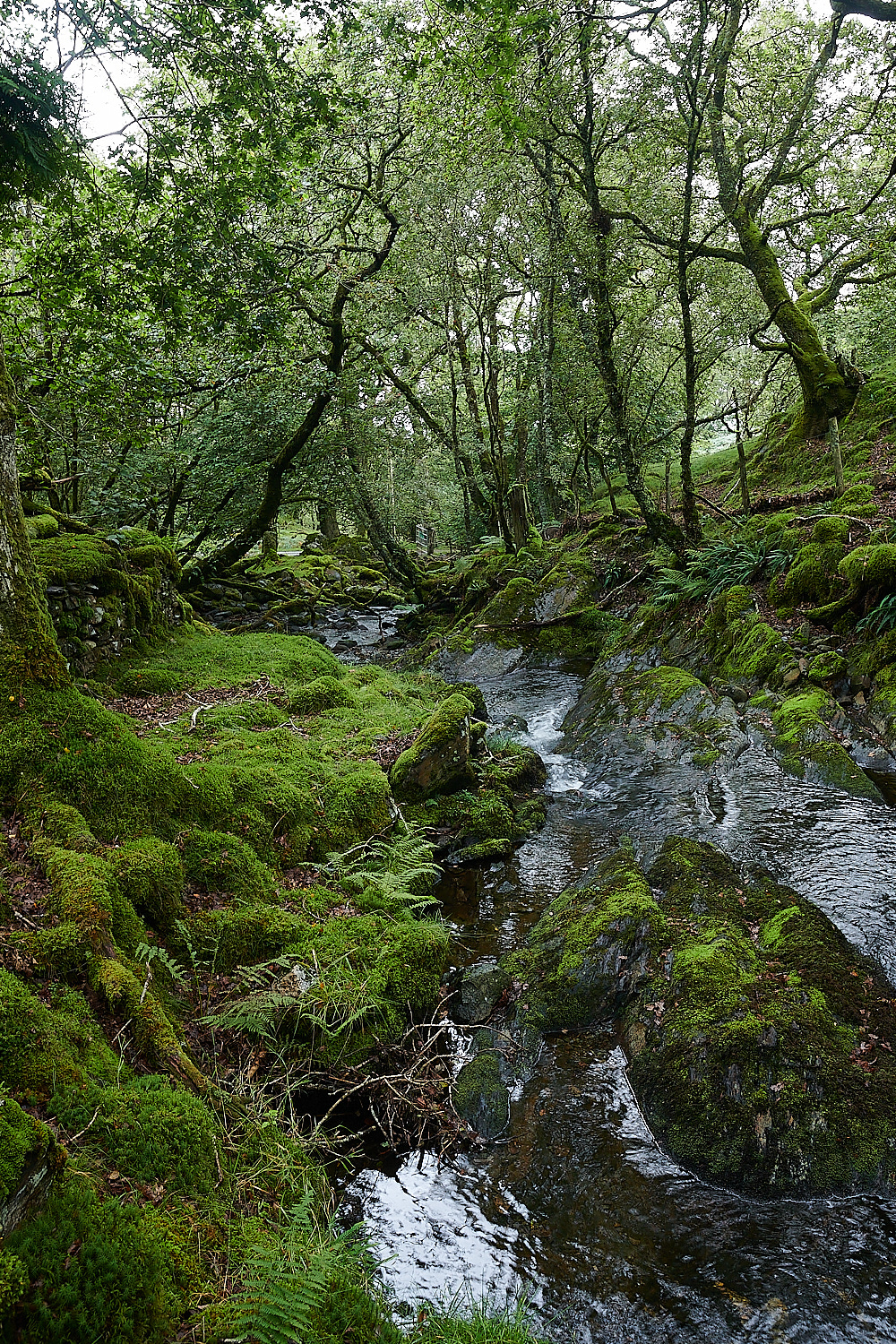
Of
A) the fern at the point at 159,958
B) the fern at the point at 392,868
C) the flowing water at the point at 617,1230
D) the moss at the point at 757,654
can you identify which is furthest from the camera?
the moss at the point at 757,654

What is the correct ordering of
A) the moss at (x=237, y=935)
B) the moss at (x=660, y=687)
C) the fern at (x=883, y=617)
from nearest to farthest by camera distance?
the moss at (x=237, y=935)
the fern at (x=883, y=617)
the moss at (x=660, y=687)

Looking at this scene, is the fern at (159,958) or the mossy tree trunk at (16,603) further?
the mossy tree trunk at (16,603)

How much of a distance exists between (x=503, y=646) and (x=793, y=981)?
11778mm

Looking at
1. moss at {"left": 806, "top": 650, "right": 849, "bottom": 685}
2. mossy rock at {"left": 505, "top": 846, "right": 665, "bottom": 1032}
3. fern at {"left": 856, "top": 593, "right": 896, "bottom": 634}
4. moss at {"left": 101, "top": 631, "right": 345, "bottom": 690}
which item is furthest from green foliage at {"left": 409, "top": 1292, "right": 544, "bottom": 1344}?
fern at {"left": 856, "top": 593, "right": 896, "bottom": 634}

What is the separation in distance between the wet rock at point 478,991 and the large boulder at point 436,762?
105 inches

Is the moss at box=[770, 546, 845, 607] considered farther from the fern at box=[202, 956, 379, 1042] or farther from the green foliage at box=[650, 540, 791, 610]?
the fern at box=[202, 956, 379, 1042]

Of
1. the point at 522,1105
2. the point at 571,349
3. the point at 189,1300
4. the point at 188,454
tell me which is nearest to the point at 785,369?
the point at 571,349

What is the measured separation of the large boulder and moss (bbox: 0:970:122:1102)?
4936 mm

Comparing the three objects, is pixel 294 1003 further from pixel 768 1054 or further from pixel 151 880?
pixel 768 1054

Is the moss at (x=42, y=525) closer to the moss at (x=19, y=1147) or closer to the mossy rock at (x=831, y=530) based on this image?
the moss at (x=19, y=1147)

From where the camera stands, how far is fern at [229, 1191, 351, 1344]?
2270mm

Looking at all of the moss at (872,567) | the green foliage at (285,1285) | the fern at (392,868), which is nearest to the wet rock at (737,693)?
the moss at (872,567)

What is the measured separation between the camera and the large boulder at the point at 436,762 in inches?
316

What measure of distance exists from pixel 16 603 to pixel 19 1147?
3.44 meters
